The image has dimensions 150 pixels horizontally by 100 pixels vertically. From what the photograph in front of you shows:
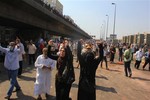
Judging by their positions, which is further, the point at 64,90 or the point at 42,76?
the point at 42,76

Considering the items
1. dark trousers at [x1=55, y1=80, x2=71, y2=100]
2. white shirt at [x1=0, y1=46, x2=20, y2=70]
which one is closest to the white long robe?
white shirt at [x1=0, y1=46, x2=20, y2=70]

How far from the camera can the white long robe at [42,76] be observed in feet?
27.8

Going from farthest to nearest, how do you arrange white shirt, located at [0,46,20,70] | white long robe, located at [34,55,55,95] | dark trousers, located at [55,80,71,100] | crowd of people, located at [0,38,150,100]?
1. white shirt, located at [0,46,20,70]
2. white long robe, located at [34,55,55,95]
3. dark trousers, located at [55,80,71,100]
4. crowd of people, located at [0,38,150,100]

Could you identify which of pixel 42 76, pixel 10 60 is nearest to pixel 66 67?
pixel 42 76

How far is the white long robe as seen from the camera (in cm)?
848

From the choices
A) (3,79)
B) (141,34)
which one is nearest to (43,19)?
(3,79)

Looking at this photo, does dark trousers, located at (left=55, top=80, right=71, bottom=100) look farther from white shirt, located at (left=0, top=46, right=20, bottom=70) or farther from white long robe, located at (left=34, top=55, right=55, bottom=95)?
white shirt, located at (left=0, top=46, right=20, bottom=70)

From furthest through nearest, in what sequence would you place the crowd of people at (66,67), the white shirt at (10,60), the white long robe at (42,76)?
the white shirt at (10,60), the white long robe at (42,76), the crowd of people at (66,67)

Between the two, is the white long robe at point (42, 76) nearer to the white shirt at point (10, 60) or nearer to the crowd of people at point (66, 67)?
the crowd of people at point (66, 67)

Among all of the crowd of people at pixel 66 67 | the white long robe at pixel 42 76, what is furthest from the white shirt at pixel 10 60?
the white long robe at pixel 42 76

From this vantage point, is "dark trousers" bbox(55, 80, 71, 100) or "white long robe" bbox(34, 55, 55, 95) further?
"white long robe" bbox(34, 55, 55, 95)

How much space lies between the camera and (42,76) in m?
8.55

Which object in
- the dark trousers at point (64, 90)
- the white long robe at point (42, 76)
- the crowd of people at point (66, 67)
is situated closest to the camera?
the crowd of people at point (66, 67)

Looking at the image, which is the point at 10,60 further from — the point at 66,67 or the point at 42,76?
the point at 66,67
